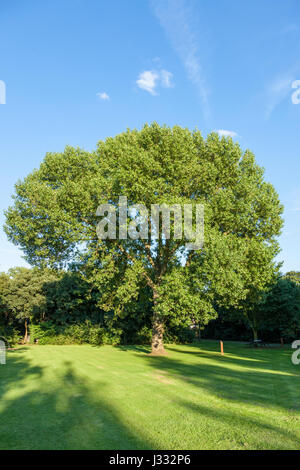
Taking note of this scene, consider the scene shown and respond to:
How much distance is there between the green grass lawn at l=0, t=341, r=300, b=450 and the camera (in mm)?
6219

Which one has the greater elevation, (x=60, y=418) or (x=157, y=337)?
(x=60, y=418)

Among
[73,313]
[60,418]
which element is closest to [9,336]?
[73,313]

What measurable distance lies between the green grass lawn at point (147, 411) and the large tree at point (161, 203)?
23.1 ft

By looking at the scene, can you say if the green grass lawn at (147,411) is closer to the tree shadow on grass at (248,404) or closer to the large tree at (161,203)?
the tree shadow on grass at (248,404)

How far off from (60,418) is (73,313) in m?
30.3

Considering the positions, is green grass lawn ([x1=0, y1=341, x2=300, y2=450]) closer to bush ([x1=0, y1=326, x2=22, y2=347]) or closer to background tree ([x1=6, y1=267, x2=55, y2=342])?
bush ([x1=0, y1=326, x2=22, y2=347])

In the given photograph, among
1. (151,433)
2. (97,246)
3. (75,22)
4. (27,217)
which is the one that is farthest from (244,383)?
(75,22)

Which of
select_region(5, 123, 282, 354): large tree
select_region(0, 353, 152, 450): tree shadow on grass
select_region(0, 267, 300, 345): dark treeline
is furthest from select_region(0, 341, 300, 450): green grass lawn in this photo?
select_region(0, 267, 300, 345): dark treeline

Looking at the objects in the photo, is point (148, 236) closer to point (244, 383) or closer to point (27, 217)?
point (27, 217)

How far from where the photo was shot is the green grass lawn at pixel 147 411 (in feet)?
20.4

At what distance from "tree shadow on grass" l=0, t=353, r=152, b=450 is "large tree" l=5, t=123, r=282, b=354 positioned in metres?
9.69

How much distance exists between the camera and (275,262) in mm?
23562

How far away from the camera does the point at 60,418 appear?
7621mm

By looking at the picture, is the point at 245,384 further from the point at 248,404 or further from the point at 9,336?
the point at 9,336
